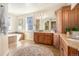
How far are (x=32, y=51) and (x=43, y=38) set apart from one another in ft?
1.08

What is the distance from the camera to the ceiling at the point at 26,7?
1457mm

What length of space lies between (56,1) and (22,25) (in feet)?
1.88

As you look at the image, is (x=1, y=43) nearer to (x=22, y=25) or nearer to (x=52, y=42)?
(x=22, y=25)

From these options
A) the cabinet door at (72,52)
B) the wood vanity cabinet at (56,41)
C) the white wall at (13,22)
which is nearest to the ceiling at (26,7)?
the white wall at (13,22)

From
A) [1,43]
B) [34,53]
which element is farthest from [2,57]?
[34,53]

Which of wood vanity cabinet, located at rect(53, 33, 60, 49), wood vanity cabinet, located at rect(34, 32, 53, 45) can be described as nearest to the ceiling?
wood vanity cabinet, located at rect(34, 32, 53, 45)

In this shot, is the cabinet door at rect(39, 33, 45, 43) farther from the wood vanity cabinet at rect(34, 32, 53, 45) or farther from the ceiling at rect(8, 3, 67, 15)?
the ceiling at rect(8, 3, 67, 15)

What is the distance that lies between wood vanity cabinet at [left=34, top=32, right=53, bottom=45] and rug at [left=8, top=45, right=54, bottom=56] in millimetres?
99

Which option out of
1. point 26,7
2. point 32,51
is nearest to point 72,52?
point 32,51

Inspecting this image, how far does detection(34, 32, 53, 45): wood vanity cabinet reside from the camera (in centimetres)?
161

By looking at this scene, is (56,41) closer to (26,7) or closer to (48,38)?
(48,38)

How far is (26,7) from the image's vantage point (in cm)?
151

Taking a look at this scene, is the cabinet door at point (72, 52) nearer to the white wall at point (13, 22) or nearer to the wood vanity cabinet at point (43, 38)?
the wood vanity cabinet at point (43, 38)

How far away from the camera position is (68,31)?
5.77 ft
